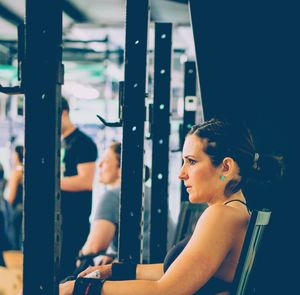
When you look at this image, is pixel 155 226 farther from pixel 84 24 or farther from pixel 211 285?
pixel 84 24

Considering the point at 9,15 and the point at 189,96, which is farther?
the point at 9,15

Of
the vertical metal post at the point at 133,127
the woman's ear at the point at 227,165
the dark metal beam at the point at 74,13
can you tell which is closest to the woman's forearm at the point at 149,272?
the vertical metal post at the point at 133,127

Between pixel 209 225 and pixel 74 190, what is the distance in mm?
1886

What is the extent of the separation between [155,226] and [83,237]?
0.67 meters

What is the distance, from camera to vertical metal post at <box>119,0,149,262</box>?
77.7 inches

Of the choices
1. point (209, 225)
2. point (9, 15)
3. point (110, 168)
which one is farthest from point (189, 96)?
point (9, 15)

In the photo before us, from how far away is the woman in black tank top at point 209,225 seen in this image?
1404mm

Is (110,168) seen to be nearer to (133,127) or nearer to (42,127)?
(133,127)

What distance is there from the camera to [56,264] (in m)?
1.38

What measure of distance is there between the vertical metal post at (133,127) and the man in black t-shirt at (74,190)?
1.21 meters

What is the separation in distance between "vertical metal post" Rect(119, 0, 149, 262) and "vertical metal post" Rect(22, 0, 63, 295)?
677 mm

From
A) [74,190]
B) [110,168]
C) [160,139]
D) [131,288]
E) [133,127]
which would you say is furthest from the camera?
[110,168]

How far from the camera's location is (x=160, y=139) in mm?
2801

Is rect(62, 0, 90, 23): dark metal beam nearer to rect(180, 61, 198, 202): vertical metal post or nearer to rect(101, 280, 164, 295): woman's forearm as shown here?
rect(180, 61, 198, 202): vertical metal post
